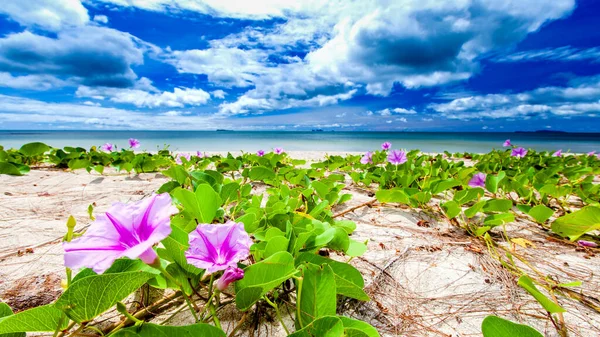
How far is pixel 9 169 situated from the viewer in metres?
2.68

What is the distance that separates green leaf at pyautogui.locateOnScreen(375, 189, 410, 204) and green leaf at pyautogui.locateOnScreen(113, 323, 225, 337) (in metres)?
1.44

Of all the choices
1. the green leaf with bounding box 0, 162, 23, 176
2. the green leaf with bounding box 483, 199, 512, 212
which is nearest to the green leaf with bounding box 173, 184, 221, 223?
the green leaf with bounding box 483, 199, 512, 212

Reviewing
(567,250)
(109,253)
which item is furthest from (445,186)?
(109,253)

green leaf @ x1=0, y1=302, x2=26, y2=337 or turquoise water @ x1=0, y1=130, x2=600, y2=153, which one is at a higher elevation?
green leaf @ x1=0, y1=302, x2=26, y2=337

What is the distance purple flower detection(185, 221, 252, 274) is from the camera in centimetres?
65

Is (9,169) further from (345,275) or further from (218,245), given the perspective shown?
(345,275)

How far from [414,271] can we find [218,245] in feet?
2.81

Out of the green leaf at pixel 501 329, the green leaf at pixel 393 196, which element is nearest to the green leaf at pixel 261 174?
the green leaf at pixel 393 196

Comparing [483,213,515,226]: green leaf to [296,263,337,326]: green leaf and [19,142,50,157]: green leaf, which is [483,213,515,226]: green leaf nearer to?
[296,263,337,326]: green leaf

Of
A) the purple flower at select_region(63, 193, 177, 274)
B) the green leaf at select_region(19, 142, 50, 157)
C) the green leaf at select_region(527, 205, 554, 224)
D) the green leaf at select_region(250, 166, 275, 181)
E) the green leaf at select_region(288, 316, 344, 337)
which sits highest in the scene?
the purple flower at select_region(63, 193, 177, 274)

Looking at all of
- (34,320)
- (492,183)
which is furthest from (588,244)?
(34,320)

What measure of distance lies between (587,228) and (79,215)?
2.59 metres

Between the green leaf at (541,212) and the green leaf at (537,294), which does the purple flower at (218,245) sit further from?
the green leaf at (541,212)

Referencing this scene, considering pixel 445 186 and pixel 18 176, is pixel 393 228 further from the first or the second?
pixel 18 176
